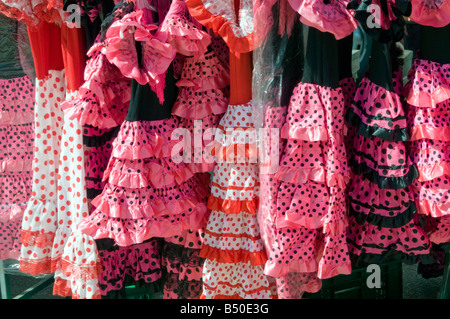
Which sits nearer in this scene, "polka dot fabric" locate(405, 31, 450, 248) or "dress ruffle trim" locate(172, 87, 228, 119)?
"polka dot fabric" locate(405, 31, 450, 248)

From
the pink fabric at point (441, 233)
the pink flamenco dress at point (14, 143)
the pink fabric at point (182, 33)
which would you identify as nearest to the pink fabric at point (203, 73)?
the pink fabric at point (182, 33)

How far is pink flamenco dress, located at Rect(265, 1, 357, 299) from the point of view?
1397mm

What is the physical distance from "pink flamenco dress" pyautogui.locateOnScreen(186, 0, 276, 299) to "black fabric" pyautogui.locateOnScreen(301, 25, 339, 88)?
0.20 metres

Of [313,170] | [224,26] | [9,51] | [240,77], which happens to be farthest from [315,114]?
[9,51]

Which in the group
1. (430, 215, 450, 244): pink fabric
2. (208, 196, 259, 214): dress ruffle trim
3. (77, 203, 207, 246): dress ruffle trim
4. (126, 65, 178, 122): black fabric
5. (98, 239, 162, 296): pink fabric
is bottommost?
(98, 239, 162, 296): pink fabric

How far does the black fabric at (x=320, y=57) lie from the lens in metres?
1.40

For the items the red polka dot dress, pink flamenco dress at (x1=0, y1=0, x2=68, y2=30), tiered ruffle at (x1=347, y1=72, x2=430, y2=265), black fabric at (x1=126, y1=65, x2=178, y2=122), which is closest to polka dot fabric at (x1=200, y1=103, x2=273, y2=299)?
black fabric at (x1=126, y1=65, x2=178, y2=122)

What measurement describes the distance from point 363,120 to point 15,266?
1578 millimetres

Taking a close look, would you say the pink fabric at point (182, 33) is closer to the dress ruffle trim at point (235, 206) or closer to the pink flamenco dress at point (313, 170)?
the pink flamenco dress at point (313, 170)

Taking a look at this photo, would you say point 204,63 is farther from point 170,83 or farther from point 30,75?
point 30,75

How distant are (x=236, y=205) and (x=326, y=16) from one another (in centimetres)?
66

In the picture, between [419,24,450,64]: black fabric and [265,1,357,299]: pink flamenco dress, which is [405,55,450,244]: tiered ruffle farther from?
[265,1,357,299]: pink flamenco dress

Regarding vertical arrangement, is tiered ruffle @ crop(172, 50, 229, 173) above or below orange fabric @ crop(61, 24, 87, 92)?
below

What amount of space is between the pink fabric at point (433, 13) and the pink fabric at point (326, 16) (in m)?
0.20
